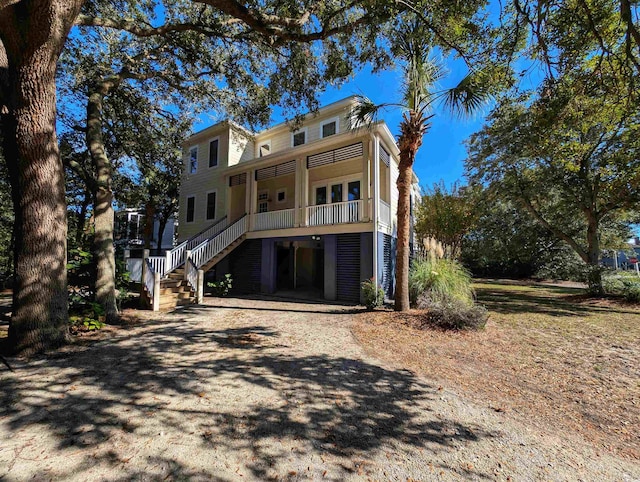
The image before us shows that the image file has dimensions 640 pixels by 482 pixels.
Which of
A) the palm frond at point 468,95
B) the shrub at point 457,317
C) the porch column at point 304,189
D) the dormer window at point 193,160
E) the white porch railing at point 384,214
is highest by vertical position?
the dormer window at point 193,160

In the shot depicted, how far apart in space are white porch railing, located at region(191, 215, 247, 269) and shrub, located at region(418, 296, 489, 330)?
8.21 meters

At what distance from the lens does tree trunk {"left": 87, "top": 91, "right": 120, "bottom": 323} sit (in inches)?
257

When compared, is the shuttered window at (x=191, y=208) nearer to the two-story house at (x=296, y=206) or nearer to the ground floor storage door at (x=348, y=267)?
the two-story house at (x=296, y=206)

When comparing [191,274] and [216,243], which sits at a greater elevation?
[216,243]

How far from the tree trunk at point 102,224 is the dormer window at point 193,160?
8.54 metres

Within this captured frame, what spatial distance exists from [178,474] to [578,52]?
8369mm

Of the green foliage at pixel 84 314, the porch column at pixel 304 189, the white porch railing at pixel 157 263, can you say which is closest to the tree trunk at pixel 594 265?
the porch column at pixel 304 189

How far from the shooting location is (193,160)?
52.7 ft

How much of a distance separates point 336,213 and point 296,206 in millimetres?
1793

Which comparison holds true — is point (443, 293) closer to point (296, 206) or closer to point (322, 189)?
point (296, 206)

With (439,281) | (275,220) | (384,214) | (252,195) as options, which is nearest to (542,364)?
(439,281)

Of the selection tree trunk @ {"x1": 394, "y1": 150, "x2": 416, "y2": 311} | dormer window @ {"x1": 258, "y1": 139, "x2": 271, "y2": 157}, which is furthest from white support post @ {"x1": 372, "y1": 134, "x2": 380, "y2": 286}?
dormer window @ {"x1": 258, "y1": 139, "x2": 271, "y2": 157}

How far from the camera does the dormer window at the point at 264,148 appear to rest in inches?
606

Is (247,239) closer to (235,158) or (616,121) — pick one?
(235,158)
